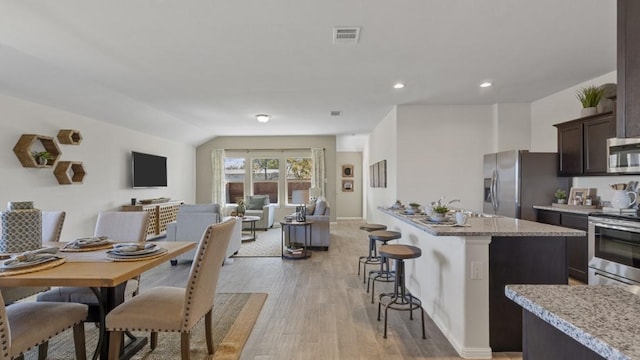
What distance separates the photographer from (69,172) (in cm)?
500

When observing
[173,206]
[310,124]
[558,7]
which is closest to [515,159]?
[558,7]

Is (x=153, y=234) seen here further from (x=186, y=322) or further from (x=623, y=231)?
(x=623, y=231)

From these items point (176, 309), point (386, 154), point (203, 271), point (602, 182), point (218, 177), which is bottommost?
point (176, 309)

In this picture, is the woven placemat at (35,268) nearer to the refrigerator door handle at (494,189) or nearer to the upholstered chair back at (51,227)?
the upholstered chair back at (51,227)

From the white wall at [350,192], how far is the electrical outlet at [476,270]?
8518 mm

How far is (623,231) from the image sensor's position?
118 inches

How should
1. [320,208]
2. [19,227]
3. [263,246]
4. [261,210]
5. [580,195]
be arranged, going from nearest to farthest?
1. [19,227]
2. [580,195]
3. [320,208]
4. [263,246]
5. [261,210]

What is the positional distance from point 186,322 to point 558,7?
3.55 metres

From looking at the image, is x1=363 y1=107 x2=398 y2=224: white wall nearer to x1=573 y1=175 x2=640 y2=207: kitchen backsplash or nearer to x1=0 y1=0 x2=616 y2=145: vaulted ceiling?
x1=0 y1=0 x2=616 y2=145: vaulted ceiling

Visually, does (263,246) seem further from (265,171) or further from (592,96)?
(592,96)

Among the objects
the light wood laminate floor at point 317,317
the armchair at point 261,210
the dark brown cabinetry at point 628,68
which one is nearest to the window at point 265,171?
the armchair at point 261,210

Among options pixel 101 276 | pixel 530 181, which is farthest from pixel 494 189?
pixel 101 276

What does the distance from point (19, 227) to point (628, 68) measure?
2980 millimetres

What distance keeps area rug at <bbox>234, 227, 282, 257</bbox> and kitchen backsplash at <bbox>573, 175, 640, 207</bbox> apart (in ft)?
15.4
